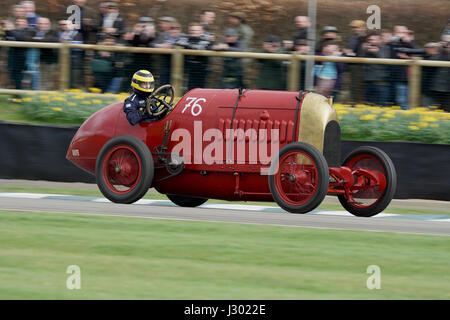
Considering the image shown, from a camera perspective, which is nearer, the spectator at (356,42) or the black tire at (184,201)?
the black tire at (184,201)

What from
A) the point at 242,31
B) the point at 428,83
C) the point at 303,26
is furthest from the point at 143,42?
the point at 428,83

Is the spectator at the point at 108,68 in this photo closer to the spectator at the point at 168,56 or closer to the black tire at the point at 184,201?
the spectator at the point at 168,56

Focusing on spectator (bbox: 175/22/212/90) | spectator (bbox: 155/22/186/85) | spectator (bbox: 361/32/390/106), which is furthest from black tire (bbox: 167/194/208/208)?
spectator (bbox: 361/32/390/106)

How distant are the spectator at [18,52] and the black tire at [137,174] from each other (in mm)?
5424

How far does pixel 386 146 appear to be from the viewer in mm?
13648

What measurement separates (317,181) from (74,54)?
696 centimetres

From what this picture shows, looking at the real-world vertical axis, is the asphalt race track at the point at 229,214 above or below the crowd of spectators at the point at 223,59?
below

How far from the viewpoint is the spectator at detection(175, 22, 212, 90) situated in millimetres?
15638

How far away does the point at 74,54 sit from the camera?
16438 mm

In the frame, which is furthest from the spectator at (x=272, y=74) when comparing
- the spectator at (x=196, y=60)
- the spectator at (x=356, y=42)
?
the spectator at (x=356, y=42)

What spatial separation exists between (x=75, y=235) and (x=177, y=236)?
95cm

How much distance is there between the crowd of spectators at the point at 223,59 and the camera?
15.1 meters

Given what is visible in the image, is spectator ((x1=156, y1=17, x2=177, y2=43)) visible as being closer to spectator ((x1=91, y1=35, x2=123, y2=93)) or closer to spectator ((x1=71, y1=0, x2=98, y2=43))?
spectator ((x1=91, y1=35, x2=123, y2=93))
